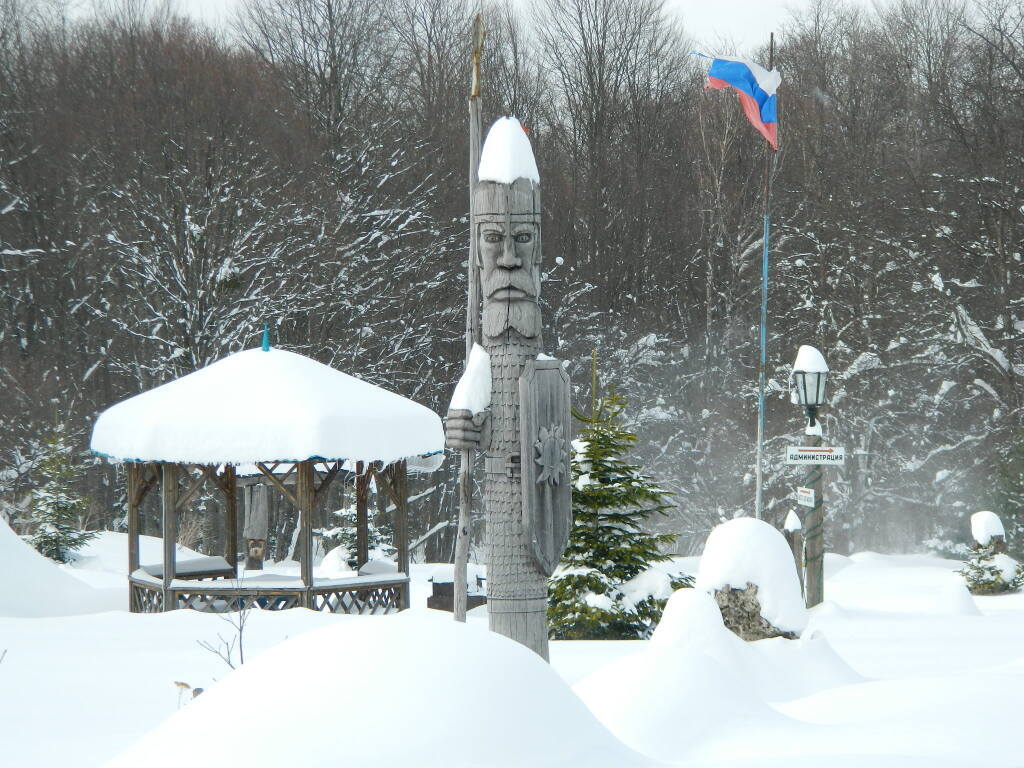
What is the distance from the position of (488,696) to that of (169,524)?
9.82 m

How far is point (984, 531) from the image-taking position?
16.8 meters

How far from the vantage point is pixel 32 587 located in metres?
11.9

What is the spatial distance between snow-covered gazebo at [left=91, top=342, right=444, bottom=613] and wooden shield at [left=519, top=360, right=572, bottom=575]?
6.10 m

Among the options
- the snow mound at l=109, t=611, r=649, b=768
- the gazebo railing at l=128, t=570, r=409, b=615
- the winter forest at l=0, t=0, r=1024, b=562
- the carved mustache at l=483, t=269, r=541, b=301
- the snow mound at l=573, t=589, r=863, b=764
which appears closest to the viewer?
the snow mound at l=109, t=611, r=649, b=768

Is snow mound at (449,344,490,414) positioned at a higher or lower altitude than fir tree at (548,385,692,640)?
higher

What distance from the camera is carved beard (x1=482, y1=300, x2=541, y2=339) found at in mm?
5543

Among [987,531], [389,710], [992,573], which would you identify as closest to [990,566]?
[992,573]

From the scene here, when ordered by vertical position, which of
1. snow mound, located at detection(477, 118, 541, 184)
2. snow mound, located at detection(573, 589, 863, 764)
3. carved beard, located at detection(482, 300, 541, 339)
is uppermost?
snow mound, located at detection(477, 118, 541, 184)

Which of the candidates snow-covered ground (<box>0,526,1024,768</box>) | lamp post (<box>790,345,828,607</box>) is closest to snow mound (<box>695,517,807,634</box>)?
snow-covered ground (<box>0,526,1024,768</box>)

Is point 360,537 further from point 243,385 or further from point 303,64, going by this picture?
point 303,64

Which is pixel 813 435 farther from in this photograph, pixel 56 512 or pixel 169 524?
pixel 56 512

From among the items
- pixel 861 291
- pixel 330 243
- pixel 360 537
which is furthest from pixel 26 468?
pixel 861 291

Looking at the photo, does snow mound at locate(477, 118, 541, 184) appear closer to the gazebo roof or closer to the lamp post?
the gazebo roof

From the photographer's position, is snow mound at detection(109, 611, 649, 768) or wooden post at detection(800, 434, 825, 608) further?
wooden post at detection(800, 434, 825, 608)
